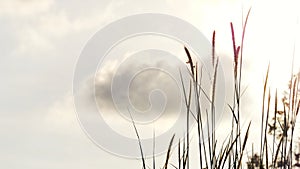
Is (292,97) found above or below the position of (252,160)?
above

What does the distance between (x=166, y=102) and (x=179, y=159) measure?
124cm

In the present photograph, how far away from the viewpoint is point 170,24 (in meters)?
6.08

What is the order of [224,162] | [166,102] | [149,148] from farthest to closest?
1. [166,102]
2. [149,148]
3. [224,162]

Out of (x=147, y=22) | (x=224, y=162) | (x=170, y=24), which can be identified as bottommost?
(x=224, y=162)

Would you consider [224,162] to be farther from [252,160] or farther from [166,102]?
[166,102]

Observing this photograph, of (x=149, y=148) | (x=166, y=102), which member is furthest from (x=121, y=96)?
(x=149, y=148)

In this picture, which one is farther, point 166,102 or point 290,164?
point 166,102

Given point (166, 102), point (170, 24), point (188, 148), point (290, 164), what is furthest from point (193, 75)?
point (170, 24)

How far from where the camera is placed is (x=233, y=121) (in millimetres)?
3789

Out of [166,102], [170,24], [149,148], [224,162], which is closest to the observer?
[224,162]

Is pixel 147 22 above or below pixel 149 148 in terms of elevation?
above

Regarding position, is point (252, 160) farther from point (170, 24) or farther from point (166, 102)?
point (170, 24)

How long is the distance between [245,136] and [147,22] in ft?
5.37

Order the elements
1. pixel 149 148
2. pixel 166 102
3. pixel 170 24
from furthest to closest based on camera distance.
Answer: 1. pixel 170 24
2. pixel 166 102
3. pixel 149 148
